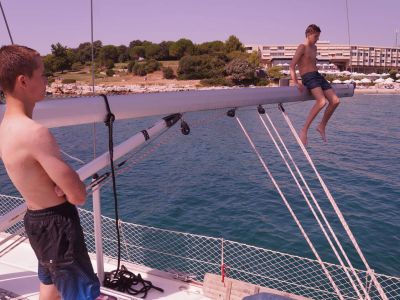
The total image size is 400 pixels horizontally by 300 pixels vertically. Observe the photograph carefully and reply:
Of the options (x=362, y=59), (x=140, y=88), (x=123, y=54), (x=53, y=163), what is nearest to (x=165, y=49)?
(x=123, y=54)

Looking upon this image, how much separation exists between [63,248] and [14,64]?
1198mm

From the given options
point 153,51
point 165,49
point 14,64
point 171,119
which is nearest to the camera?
point 14,64

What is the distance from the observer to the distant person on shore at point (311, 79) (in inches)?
226

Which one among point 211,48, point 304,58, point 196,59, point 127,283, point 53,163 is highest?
point 211,48

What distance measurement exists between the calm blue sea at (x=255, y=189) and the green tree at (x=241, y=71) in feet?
172

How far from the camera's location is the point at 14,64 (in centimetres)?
216

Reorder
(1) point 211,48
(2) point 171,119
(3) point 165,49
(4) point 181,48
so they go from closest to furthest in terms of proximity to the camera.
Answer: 1. (2) point 171,119
2. (4) point 181,48
3. (1) point 211,48
4. (3) point 165,49

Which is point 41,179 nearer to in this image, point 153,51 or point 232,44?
point 153,51

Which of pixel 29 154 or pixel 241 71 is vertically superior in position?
pixel 241 71

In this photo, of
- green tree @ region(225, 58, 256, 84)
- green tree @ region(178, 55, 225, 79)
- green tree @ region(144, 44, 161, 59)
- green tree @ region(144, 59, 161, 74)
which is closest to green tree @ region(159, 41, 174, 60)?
green tree @ region(144, 44, 161, 59)

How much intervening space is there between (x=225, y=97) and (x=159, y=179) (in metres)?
22.7

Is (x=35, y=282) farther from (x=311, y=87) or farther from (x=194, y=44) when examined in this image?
(x=194, y=44)

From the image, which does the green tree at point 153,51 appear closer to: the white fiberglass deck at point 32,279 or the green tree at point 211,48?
the green tree at point 211,48

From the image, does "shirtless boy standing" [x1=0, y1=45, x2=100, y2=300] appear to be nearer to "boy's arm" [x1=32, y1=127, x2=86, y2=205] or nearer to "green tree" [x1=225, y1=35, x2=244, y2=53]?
"boy's arm" [x1=32, y1=127, x2=86, y2=205]
